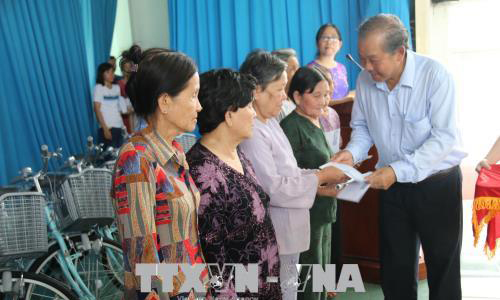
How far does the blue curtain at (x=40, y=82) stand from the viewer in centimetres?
458

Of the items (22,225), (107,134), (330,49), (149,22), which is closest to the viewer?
(22,225)

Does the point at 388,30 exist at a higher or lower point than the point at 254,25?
lower

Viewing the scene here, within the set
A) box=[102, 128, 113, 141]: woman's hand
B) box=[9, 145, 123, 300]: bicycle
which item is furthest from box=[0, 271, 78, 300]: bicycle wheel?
box=[102, 128, 113, 141]: woman's hand

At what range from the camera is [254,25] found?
6.05 metres

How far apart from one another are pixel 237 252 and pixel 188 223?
299 millimetres

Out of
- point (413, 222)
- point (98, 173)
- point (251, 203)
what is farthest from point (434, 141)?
point (98, 173)

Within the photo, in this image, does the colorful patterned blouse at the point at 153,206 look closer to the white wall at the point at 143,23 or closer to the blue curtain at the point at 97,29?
the blue curtain at the point at 97,29

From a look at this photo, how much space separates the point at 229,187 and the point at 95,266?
1.67m

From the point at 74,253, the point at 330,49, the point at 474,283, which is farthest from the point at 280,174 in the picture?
the point at 330,49

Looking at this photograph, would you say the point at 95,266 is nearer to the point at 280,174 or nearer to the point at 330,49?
the point at 280,174

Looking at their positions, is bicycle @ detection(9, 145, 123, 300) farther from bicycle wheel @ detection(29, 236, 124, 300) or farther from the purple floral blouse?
the purple floral blouse

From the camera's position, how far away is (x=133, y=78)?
1460 millimetres

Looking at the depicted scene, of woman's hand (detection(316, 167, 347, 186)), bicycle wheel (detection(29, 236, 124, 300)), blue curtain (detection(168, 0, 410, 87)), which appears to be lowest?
bicycle wheel (detection(29, 236, 124, 300))

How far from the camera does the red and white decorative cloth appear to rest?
2.31 metres
